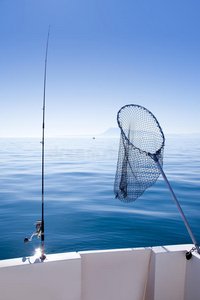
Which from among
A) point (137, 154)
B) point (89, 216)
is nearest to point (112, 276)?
point (137, 154)

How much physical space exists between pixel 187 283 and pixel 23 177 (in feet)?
32.5

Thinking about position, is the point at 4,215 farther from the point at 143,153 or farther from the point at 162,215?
the point at 143,153

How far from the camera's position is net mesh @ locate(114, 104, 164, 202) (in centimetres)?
237

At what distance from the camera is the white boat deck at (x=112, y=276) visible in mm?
2029

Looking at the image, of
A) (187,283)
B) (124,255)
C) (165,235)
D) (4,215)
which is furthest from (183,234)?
(4,215)

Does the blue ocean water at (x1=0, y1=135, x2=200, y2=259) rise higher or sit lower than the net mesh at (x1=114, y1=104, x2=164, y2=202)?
lower

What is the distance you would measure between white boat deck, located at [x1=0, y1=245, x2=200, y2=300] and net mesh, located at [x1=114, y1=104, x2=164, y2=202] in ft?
2.05

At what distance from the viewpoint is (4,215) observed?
631cm

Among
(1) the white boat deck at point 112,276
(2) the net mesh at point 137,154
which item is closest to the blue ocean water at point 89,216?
(1) the white boat deck at point 112,276

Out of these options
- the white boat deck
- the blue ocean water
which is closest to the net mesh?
the white boat deck

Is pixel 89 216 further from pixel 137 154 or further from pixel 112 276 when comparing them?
pixel 137 154

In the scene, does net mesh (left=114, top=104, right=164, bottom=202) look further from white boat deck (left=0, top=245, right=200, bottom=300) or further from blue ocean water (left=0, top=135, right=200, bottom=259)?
blue ocean water (left=0, top=135, right=200, bottom=259)

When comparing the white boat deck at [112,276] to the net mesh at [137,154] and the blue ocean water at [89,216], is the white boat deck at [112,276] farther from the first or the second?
the blue ocean water at [89,216]

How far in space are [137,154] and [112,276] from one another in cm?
119
